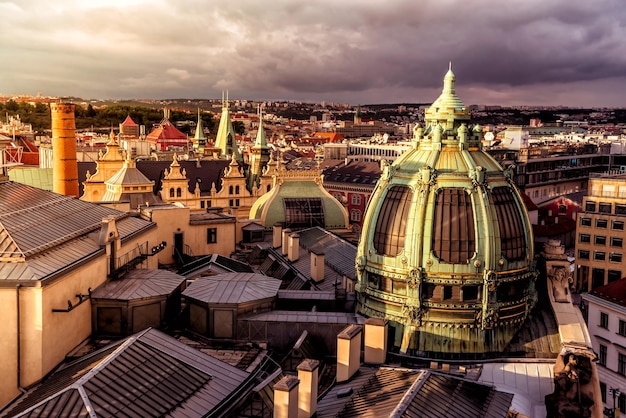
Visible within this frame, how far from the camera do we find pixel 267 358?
32469mm

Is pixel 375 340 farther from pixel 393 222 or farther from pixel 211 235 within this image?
pixel 211 235

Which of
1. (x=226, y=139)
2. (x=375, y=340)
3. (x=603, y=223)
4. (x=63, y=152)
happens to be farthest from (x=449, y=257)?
(x=226, y=139)

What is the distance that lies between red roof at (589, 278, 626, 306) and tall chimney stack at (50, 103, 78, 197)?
5994 centimetres

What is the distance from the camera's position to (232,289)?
37188 millimetres

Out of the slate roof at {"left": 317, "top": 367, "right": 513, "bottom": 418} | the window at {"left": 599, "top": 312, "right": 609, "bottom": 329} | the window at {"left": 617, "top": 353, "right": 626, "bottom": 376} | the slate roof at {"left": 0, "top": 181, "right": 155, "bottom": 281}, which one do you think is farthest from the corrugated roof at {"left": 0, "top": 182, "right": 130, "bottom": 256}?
the window at {"left": 617, "top": 353, "right": 626, "bottom": 376}

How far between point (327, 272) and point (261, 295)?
11.5m

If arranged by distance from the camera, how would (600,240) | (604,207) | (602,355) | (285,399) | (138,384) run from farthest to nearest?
(604,207) → (600,240) → (602,355) → (138,384) → (285,399)

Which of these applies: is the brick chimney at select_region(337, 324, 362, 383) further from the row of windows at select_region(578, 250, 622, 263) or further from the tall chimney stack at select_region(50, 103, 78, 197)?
the row of windows at select_region(578, 250, 622, 263)

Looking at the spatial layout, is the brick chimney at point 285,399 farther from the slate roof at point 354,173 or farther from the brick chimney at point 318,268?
the slate roof at point 354,173

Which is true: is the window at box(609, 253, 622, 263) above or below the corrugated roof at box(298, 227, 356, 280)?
below

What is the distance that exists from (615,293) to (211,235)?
38.2 metres

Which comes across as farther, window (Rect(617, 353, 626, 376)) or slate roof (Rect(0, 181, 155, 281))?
window (Rect(617, 353, 626, 376))

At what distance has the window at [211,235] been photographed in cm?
5681

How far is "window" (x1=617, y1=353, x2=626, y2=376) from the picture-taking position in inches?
2461
